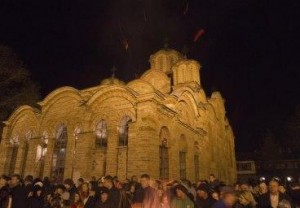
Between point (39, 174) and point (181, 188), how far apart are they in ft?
44.3

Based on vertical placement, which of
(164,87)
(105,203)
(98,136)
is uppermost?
(164,87)

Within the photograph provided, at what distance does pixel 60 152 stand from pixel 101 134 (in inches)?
130

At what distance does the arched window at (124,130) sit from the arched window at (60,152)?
13.4 ft

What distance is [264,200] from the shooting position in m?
6.12

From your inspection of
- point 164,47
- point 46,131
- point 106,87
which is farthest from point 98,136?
point 164,47

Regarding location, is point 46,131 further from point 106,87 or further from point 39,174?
point 106,87

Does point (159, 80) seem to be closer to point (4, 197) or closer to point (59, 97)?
point (59, 97)

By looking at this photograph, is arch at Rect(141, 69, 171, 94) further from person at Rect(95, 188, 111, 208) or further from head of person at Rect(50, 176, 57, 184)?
person at Rect(95, 188, 111, 208)

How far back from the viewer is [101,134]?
595 inches

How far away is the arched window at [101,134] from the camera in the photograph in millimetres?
14950

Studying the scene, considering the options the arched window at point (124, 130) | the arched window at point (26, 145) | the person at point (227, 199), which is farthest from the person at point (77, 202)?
the arched window at point (26, 145)

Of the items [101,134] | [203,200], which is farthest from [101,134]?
[203,200]

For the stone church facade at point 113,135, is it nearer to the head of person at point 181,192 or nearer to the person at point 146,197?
the person at point 146,197

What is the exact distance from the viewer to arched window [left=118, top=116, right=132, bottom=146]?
46.6ft
